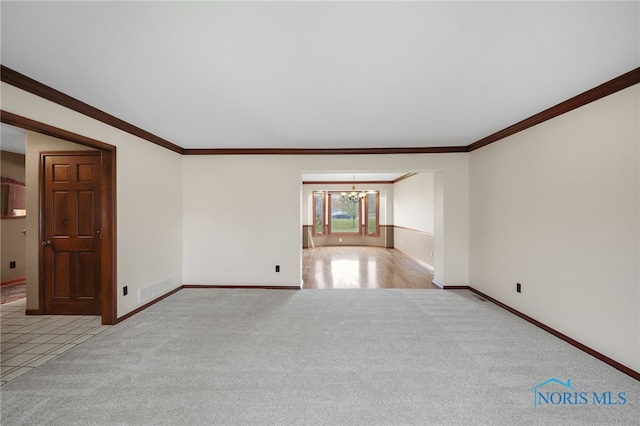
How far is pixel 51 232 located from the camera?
342cm

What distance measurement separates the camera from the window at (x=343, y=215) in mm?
10422

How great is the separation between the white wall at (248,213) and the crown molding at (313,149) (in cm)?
11

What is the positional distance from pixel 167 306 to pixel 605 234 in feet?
16.1

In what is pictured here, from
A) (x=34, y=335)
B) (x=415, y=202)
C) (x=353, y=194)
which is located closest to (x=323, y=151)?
(x=415, y=202)

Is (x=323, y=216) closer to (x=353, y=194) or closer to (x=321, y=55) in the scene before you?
(x=353, y=194)

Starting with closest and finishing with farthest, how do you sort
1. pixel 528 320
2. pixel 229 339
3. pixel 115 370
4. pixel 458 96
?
1. pixel 115 370
2. pixel 458 96
3. pixel 229 339
4. pixel 528 320

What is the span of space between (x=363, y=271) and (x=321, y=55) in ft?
15.9

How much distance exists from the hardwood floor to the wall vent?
215 centimetres

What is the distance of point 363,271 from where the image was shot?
5.98m

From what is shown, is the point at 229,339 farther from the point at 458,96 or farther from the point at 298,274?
the point at 458,96

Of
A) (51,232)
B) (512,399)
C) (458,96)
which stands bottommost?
(512,399)

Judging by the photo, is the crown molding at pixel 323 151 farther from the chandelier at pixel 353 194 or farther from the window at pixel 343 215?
the window at pixel 343 215

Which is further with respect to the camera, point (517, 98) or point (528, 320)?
point (528, 320)

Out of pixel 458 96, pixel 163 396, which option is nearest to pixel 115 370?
pixel 163 396
